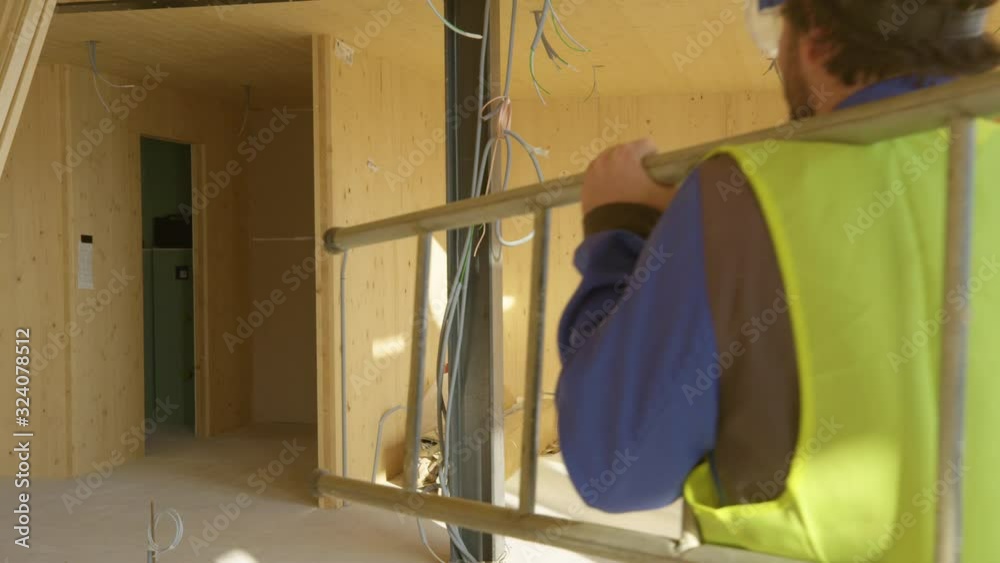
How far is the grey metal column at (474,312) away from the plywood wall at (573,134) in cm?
286

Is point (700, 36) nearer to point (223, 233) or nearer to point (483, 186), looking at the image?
point (483, 186)

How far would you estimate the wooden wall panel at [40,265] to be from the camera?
5.68 m

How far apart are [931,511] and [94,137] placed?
235 inches

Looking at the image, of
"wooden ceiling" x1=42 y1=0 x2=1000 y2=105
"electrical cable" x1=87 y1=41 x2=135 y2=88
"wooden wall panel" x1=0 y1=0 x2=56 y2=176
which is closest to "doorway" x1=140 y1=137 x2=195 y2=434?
"wooden ceiling" x1=42 y1=0 x2=1000 y2=105

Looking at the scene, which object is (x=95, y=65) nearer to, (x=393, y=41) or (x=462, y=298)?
(x=393, y=41)

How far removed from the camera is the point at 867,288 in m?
0.78

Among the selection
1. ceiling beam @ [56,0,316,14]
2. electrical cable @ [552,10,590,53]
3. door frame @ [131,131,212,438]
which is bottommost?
door frame @ [131,131,212,438]

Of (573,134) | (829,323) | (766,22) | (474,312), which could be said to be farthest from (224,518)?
(829,323)

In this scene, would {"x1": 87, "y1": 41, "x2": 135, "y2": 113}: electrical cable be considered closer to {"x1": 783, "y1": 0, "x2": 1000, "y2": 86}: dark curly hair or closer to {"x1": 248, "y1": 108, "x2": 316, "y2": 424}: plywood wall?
{"x1": 248, "y1": 108, "x2": 316, "y2": 424}: plywood wall

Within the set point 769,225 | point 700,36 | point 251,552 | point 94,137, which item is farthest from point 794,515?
point 94,137

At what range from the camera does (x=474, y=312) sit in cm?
→ 389

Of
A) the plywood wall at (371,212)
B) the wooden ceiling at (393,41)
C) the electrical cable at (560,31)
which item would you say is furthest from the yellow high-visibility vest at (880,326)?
the plywood wall at (371,212)

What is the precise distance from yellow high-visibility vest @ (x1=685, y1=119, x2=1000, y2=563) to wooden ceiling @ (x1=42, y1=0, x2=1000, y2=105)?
3.80 metres

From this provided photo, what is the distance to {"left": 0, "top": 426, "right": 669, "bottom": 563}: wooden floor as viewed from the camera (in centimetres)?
411
